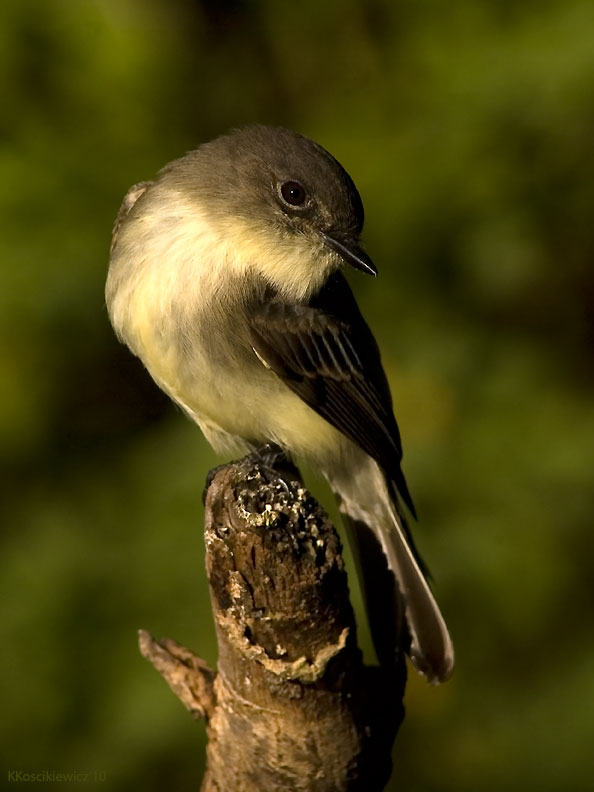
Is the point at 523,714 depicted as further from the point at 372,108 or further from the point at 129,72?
the point at 129,72

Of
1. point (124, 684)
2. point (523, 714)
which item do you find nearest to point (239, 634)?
point (124, 684)

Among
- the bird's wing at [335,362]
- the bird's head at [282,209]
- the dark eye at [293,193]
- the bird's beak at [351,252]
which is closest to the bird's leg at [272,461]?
the bird's wing at [335,362]

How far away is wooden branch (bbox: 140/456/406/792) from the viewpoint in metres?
3.01

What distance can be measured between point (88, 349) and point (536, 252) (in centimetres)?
159

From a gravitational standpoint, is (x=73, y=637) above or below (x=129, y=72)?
below

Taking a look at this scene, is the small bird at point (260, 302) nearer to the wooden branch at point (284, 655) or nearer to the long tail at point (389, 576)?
the long tail at point (389, 576)

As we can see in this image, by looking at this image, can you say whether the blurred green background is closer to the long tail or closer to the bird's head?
the long tail

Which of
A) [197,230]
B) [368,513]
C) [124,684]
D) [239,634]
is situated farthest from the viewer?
[368,513]

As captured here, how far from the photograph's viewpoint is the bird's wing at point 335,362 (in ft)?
12.4

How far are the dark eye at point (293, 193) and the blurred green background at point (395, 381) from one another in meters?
0.55

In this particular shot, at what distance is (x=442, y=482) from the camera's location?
13.4 feet

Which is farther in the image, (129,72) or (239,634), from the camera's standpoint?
(129,72)

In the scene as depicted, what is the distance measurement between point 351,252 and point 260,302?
31cm

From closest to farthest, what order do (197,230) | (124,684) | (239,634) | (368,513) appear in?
(239,634) → (197,230) → (124,684) → (368,513)
